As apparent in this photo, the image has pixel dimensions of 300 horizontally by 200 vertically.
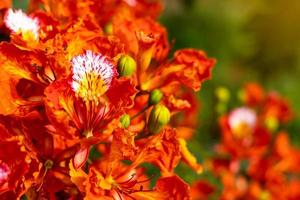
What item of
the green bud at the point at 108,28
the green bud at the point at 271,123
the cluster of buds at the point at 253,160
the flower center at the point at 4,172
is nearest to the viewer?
the flower center at the point at 4,172

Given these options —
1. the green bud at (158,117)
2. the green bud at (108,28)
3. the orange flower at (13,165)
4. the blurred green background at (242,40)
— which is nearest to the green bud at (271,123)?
the green bud at (108,28)

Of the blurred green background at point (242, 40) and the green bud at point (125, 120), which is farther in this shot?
the blurred green background at point (242, 40)

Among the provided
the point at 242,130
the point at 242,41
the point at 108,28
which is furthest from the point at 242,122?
the point at 242,41

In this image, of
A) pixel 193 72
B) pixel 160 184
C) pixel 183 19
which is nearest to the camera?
pixel 160 184

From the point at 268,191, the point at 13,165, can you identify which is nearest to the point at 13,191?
the point at 13,165

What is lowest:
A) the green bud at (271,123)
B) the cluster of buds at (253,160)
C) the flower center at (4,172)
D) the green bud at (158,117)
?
the cluster of buds at (253,160)

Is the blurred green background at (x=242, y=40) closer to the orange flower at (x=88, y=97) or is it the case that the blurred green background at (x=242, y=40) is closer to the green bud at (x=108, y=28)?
the green bud at (x=108, y=28)

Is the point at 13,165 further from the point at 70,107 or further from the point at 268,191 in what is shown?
the point at 268,191
